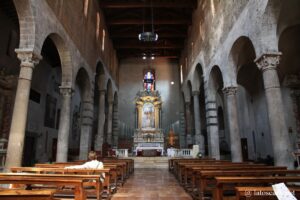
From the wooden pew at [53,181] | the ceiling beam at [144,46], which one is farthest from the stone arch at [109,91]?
the wooden pew at [53,181]

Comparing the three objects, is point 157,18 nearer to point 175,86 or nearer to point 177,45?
point 177,45

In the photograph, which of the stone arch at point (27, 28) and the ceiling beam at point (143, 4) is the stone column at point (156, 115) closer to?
the ceiling beam at point (143, 4)

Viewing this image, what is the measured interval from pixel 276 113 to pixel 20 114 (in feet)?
27.5

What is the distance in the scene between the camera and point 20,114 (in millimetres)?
7066

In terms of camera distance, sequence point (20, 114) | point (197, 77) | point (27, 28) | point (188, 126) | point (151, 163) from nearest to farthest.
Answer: point (20, 114)
point (27, 28)
point (151, 163)
point (197, 77)
point (188, 126)

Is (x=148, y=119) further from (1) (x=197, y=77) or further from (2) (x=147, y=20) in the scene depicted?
(2) (x=147, y=20)

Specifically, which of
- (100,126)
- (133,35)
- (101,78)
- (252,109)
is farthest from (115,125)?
(252,109)

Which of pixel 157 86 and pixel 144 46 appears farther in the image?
pixel 157 86

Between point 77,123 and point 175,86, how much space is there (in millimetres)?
11499

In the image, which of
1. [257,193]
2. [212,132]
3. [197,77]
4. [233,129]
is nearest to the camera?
[257,193]

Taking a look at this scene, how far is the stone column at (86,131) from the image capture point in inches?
516

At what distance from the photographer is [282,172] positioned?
423 cm

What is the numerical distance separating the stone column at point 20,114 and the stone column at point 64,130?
347cm

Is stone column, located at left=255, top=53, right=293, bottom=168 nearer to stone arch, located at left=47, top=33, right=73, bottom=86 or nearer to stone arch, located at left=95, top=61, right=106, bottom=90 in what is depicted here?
stone arch, located at left=47, top=33, right=73, bottom=86
